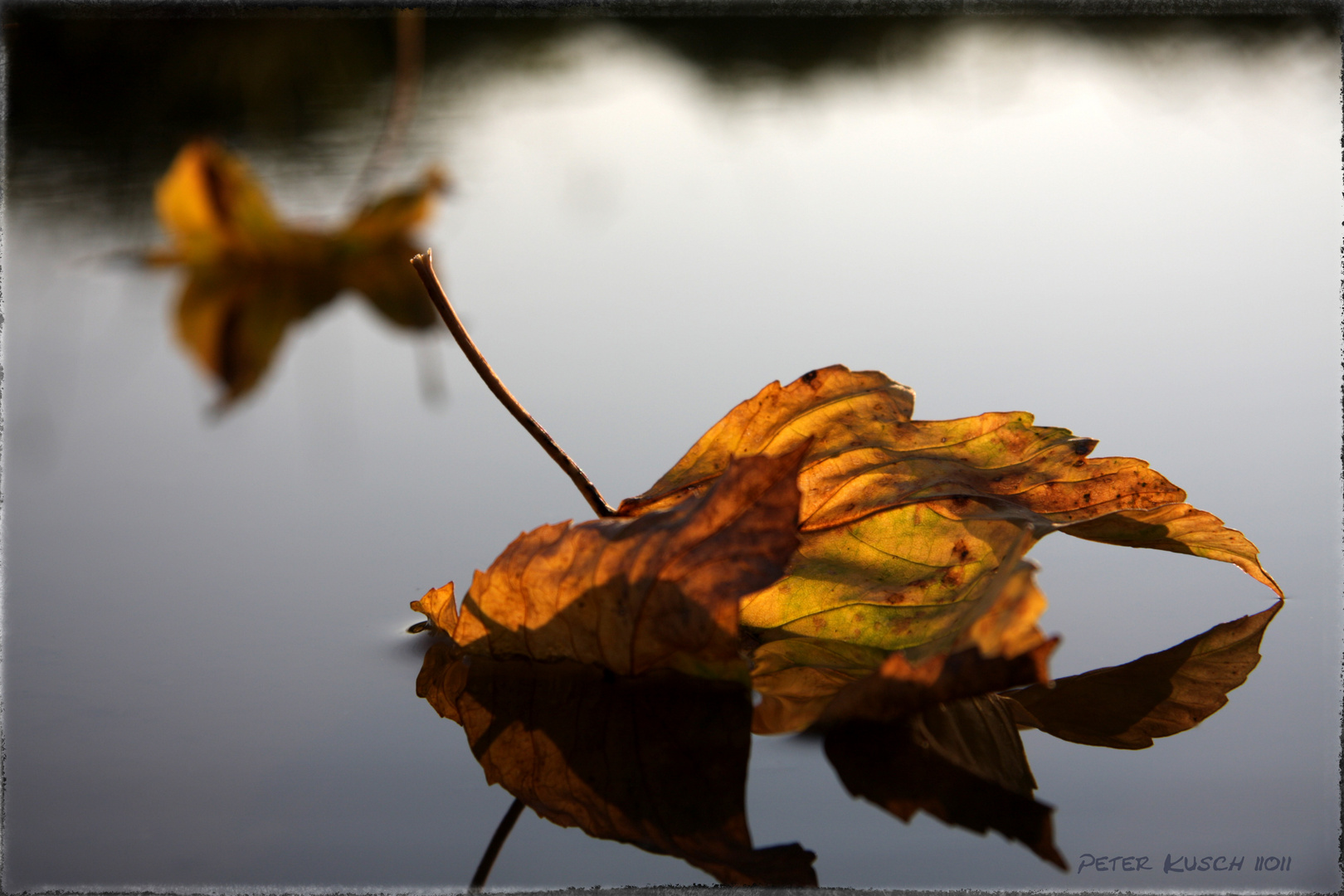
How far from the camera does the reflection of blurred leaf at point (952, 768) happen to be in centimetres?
44

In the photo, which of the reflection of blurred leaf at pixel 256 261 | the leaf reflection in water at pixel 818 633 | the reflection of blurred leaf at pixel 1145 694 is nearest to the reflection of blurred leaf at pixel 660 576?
the leaf reflection in water at pixel 818 633

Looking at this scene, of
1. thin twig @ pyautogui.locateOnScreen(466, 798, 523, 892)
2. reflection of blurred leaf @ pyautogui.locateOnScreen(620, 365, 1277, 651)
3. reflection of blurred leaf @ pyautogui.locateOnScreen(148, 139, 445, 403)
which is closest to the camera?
thin twig @ pyautogui.locateOnScreen(466, 798, 523, 892)

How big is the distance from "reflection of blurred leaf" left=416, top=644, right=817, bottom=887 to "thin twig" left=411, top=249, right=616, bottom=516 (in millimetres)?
101

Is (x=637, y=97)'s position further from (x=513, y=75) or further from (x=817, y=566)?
(x=817, y=566)

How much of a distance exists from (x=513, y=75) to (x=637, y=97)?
0.45 m

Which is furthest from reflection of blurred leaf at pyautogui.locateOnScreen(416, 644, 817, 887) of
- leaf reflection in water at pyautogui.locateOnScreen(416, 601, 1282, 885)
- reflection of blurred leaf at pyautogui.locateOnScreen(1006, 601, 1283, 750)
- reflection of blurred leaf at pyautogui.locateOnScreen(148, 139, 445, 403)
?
reflection of blurred leaf at pyautogui.locateOnScreen(148, 139, 445, 403)

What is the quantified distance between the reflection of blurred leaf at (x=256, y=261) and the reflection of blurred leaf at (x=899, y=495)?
775mm

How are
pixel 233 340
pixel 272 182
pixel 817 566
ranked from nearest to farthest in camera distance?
1. pixel 817 566
2. pixel 233 340
3. pixel 272 182

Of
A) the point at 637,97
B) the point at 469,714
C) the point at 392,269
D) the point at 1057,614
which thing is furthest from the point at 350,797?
the point at 637,97

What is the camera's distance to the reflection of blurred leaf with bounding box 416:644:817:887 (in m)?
0.43

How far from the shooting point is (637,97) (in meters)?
2.67

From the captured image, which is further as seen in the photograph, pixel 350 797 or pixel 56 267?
pixel 56 267

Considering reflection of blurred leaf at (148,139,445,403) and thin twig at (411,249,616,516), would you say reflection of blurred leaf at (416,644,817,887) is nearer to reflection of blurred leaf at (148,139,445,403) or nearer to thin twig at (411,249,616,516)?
thin twig at (411,249,616,516)

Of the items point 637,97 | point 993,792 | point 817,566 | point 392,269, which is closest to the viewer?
point 993,792
